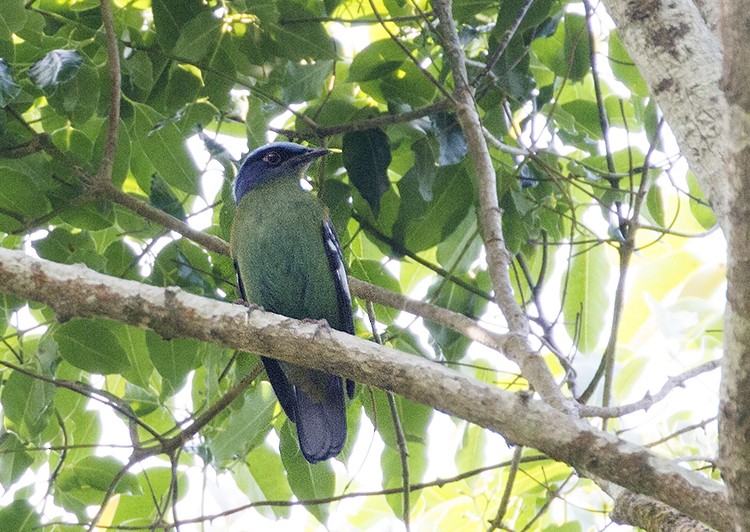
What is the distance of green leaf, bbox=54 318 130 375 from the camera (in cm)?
382

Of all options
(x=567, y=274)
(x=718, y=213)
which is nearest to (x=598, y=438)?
(x=718, y=213)

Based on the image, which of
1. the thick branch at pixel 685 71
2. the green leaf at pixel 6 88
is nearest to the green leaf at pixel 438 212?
the green leaf at pixel 6 88

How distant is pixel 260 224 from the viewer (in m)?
4.80

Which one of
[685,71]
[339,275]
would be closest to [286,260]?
[339,275]

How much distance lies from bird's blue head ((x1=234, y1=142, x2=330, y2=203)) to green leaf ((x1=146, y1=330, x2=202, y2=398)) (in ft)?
4.56

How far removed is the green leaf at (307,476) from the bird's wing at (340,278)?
33cm

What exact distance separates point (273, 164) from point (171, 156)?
145 centimetres

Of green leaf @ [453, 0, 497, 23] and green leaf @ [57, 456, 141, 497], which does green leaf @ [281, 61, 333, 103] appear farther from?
green leaf @ [57, 456, 141, 497]

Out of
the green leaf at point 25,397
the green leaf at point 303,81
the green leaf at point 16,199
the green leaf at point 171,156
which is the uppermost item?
the green leaf at point 303,81

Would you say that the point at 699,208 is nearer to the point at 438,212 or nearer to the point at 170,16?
the point at 438,212

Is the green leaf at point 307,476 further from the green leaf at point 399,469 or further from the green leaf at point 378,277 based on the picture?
the green leaf at point 378,277

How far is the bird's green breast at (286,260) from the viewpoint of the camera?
15.0 feet

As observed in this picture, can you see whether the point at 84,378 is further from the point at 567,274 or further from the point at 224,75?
the point at 567,274

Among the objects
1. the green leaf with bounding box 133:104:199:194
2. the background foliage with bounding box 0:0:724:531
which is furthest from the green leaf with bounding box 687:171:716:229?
the green leaf with bounding box 133:104:199:194
